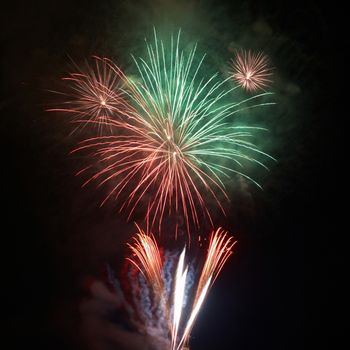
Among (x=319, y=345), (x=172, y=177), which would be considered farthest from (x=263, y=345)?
(x=172, y=177)

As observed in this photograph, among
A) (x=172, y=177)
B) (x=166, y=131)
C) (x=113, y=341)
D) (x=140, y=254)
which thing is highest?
(x=166, y=131)

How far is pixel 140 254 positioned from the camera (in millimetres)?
12664

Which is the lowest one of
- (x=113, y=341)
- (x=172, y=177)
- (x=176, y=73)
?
(x=113, y=341)

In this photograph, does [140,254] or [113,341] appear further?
[113,341]

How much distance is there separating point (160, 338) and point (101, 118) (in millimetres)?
11411

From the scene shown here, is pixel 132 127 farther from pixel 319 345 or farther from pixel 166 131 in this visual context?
pixel 319 345

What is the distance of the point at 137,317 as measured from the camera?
17.0 metres

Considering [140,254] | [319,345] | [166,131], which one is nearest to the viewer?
[166,131]

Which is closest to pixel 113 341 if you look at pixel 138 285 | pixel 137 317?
pixel 137 317

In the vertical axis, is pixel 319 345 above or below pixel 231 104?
below

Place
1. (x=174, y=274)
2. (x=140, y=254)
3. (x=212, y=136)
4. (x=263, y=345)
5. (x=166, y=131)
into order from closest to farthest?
(x=166, y=131), (x=212, y=136), (x=140, y=254), (x=174, y=274), (x=263, y=345)

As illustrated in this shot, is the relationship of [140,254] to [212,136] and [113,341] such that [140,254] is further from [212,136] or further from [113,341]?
[113,341]

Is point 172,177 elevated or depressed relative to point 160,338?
elevated

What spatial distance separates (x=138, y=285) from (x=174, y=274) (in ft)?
8.87
